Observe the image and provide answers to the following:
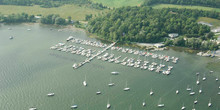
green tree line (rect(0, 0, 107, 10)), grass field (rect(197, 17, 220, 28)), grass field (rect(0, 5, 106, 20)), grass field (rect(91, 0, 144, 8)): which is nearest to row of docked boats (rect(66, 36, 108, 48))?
grass field (rect(0, 5, 106, 20))

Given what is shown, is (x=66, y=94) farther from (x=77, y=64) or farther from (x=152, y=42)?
(x=152, y=42)

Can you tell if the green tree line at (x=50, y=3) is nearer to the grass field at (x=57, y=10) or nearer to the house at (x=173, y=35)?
the grass field at (x=57, y=10)

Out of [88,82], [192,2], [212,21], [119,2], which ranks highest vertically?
[192,2]

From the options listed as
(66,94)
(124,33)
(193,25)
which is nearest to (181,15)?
(193,25)

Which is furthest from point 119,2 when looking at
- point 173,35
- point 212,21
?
point 173,35

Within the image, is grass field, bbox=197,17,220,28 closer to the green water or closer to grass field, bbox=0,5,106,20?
the green water

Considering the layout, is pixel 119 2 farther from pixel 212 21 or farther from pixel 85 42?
pixel 85 42

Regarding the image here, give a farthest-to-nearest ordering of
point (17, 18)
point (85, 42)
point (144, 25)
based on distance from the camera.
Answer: point (17, 18)
point (144, 25)
point (85, 42)
